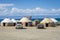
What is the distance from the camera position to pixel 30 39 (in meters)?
21.1

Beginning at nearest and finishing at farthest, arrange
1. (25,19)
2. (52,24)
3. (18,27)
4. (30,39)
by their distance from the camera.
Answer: (30,39)
(18,27)
(52,24)
(25,19)

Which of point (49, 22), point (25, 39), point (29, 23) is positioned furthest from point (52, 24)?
point (25, 39)

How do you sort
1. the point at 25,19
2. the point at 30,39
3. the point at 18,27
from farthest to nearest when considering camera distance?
1. the point at 25,19
2. the point at 18,27
3. the point at 30,39

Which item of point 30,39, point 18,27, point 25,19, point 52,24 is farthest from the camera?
point 25,19

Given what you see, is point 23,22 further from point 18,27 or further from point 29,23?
point 18,27

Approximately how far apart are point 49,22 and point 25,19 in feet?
23.9

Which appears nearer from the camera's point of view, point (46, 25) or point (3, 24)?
point (46, 25)

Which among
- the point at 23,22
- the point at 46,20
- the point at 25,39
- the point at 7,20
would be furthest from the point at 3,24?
the point at 25,39

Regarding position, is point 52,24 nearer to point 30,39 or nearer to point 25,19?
point 25,19

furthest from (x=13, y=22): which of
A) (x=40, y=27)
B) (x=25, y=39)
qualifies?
(x=25, y=39)

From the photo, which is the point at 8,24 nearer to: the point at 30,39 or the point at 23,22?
the point at 23,22

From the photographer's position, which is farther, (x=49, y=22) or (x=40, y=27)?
(x=49, y=22)

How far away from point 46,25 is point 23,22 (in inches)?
258

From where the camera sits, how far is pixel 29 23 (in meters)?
50.7
